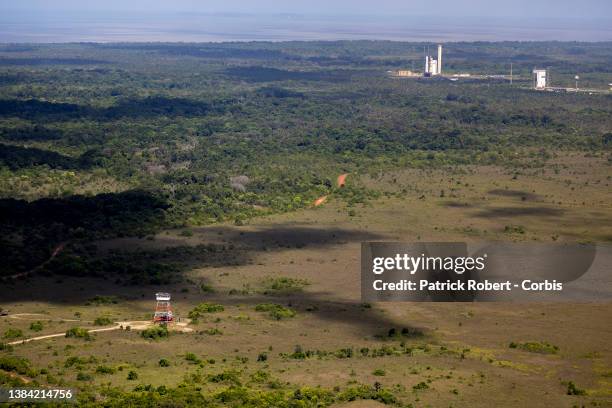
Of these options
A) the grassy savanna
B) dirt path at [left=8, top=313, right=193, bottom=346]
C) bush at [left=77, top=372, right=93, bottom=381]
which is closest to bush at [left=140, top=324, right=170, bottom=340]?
the grassy savanna

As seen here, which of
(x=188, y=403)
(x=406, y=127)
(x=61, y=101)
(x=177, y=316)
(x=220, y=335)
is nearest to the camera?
(x=188, y=403)

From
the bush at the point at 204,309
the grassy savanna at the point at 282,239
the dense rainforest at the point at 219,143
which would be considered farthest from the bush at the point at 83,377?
the dense rainforest at the point at 219,143

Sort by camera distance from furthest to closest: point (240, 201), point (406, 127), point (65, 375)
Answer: point (406, 127) < point (240, 201) < point (65, 375)

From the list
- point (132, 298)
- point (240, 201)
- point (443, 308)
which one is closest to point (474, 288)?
point (443, 308)

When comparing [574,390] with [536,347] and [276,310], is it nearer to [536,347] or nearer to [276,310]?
[536,347]

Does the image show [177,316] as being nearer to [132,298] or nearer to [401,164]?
[132,298]

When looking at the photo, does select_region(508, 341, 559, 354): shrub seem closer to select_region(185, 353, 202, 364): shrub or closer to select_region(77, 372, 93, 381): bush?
select_region(185, 353, 202, 364): shrub
